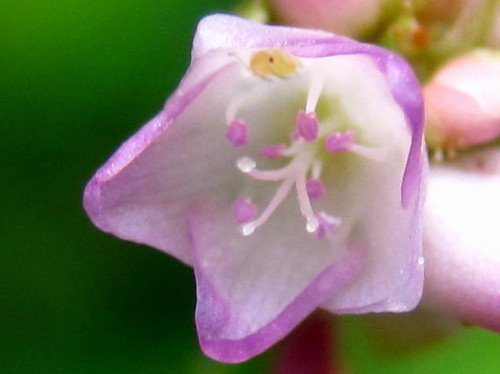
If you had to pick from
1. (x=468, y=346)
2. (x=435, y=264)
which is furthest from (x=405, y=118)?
(x=468, y=346)

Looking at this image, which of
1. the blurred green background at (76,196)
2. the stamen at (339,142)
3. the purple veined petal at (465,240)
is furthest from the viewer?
the blurred green background at (76,196)

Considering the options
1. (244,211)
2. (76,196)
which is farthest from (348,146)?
(76,196)

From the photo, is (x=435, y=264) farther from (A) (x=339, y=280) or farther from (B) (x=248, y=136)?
(B) (x=248, y=136)

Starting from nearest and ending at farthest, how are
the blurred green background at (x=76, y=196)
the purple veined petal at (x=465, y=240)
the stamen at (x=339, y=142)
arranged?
1. the purple veined petal at (x=465, y=240)
2. the stamen at (x=339, y=142)
3. the blurred green background at (x=76, y=196)

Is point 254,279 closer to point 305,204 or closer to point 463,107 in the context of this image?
point 305,204

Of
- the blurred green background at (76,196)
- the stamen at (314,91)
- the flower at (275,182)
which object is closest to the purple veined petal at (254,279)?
the flower at (275,182)

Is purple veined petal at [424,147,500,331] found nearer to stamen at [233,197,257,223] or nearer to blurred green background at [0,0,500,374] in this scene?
stamen at [233,197,257,223]

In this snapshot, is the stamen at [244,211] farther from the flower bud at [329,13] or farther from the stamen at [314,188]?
the flower bud at [329,13]
